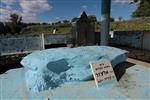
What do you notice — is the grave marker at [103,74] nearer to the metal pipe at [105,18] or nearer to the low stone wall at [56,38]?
the metal pipe at [105,18]

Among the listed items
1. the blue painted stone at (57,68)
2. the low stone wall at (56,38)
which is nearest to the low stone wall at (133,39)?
the low stone wall at (56,38)

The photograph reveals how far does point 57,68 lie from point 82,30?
5.26 m

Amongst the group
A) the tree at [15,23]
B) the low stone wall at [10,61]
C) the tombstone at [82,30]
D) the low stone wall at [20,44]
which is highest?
the tree at [15,23]

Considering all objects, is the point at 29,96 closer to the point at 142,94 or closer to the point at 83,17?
the point at 142,94

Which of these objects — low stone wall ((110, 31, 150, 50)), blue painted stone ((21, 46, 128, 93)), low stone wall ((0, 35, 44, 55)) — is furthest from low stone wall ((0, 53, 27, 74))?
low stone wall ((110, 31, 150, 50))

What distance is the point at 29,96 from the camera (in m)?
3.39

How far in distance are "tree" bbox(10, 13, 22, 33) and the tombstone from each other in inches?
754

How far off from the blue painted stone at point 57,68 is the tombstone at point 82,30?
4.46 m

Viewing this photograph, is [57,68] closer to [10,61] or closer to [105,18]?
[10,61]

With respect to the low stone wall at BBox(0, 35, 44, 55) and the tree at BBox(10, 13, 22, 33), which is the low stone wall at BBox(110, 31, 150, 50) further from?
the tree at BBox(10, 13, 22, 33)

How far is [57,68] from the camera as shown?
3723 millimetres

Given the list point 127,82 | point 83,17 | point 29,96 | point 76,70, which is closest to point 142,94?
point 127,82

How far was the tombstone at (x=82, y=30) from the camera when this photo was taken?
8703mm

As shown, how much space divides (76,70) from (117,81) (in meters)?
0.95
